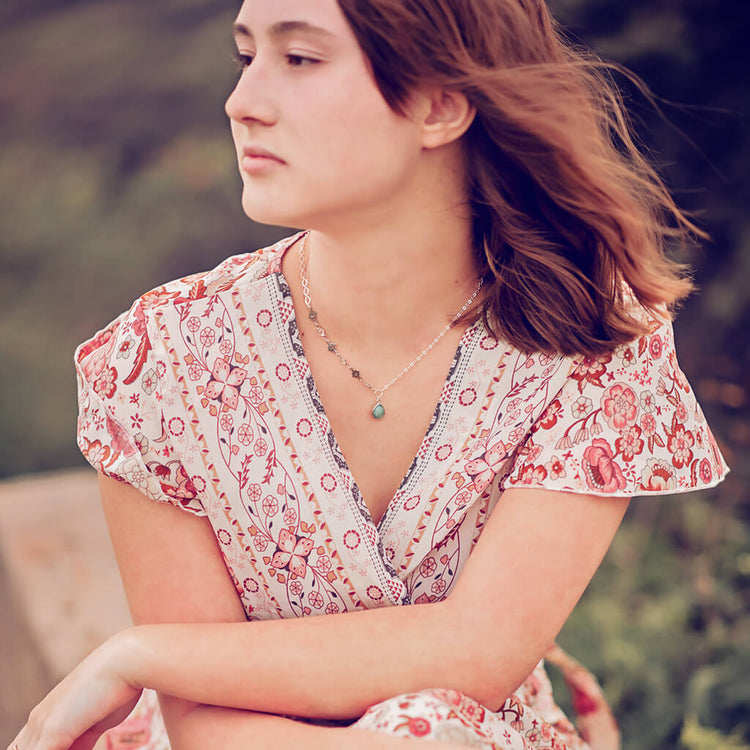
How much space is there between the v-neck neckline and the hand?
373mm

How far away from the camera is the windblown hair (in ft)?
4.44

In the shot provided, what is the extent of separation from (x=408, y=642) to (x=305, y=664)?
5.3 inches

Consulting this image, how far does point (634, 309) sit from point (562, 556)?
15.5 inches

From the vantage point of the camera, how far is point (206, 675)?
132 cm

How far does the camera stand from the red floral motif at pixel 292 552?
1482 millimetres

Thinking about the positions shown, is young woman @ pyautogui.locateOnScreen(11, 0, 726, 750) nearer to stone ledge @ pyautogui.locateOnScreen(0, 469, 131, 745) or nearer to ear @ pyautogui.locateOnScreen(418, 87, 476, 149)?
ear @ pyautogui.locateOnScreen(418, 87, 476, 149)

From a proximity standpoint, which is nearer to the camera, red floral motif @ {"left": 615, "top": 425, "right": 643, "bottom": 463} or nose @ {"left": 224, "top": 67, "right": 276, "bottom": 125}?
nose @ {"left": 224, "top": 67, "right": 276, "bottom": 125}

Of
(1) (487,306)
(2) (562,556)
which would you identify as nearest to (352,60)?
(1) (487,306)

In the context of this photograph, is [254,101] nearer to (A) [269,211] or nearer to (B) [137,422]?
(A) [269,211]

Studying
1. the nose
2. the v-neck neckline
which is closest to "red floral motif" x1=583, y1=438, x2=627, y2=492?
the v-neck neckline

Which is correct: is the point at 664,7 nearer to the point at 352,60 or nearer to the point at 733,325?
→ the point at 733,325

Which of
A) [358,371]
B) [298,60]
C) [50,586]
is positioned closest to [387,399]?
[358,371]

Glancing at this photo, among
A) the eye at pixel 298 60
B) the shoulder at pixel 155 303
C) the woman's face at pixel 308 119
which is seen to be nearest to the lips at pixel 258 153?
the woman's face at pixel 308 119

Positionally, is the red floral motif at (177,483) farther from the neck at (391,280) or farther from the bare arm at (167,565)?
the neck at (391,280)
